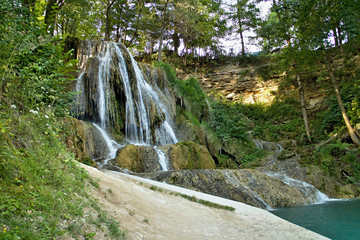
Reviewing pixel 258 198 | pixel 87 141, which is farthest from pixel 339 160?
pixel 87 141

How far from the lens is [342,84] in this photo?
1984cm

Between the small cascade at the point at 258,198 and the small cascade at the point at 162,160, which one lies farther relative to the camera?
the small cascade at the point at 162,160

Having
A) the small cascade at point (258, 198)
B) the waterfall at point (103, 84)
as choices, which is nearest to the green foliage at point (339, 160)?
the small cascade at point (258, 198)

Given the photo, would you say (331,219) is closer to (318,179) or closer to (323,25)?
(318,179)

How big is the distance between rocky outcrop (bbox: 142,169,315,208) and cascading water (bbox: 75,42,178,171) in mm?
2627

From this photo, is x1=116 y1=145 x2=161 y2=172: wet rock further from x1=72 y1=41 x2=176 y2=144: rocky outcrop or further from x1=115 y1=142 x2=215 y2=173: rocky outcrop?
x1=72 y1=41 x2=176 y2=144: rocky outcrop

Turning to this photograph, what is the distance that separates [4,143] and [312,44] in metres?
18.0

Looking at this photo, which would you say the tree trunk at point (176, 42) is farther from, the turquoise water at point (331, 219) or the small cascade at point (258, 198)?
the turquoise water at point (331, 219)

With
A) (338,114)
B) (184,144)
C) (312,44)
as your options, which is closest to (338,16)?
(312,44)

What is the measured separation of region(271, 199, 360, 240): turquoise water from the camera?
5.43 meters

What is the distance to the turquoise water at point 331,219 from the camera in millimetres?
5434

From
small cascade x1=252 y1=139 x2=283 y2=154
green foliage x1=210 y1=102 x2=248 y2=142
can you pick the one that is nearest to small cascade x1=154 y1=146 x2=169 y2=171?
green foliage x1=210 y1=102 x2=248 y2=142

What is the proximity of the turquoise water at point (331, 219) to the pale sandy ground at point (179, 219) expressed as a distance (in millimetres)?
1534

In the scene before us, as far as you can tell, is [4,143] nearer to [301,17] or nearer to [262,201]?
[262,201]
